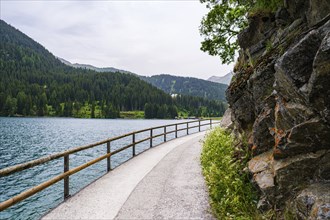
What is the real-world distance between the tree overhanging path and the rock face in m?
2.04

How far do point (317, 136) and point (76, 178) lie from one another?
15.3 m

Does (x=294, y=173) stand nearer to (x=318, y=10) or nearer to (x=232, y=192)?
(x=232, y=192)

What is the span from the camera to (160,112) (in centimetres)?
17812

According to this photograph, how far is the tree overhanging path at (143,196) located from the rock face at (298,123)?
204 cm

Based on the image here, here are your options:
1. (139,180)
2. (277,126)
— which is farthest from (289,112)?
(139,180)

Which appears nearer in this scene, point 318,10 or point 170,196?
point 318,10

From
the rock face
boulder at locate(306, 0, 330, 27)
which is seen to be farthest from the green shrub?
boulder at locate(306, 0, 330, 27)

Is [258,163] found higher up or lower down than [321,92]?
lower down

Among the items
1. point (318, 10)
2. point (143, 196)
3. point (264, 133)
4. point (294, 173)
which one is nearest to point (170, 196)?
point (143, 196)

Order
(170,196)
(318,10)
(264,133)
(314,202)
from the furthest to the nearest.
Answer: (170,196)
(264,133)
(318,10)
(314,202)

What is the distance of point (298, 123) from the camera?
5117 millimetres

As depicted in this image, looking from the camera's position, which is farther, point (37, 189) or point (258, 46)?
point (258, 46)

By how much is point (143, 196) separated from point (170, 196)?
828mm

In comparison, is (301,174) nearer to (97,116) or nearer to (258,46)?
(258,46)
